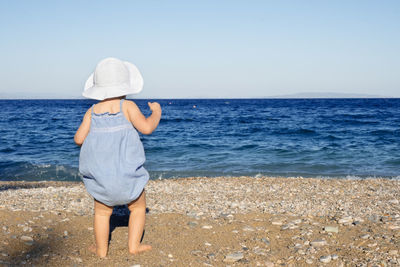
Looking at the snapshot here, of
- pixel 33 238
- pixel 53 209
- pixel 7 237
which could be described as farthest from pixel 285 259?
pixel 53 209

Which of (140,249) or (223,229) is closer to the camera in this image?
(140,249)

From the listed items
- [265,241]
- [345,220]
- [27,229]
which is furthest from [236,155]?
[27,229]

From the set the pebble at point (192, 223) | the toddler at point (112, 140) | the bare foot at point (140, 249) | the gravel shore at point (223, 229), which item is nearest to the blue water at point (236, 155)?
the gravel shore at point (223, 229)

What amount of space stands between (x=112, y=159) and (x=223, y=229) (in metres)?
1.87

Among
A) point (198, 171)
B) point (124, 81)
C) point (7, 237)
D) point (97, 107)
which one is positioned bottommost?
point (198, 171)

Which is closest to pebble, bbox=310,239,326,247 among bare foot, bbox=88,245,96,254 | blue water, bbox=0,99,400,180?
bare foot, bbox=88,245,96,254

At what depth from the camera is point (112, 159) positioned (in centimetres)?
327

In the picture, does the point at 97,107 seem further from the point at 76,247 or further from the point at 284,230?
the point at 284,230

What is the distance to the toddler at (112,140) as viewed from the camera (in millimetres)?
3275

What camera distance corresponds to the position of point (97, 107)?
3428 mm

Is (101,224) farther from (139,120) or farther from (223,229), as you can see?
(223,229)

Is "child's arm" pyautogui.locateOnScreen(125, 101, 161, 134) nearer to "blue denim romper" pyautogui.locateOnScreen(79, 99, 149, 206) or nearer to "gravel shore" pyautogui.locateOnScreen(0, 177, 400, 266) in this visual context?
"blue denim romper" pyautogui.locateOnScreen(79, 99, 149, 206)

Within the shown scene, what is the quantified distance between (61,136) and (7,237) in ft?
56.1

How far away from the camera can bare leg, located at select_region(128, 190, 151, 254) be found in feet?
11.7
